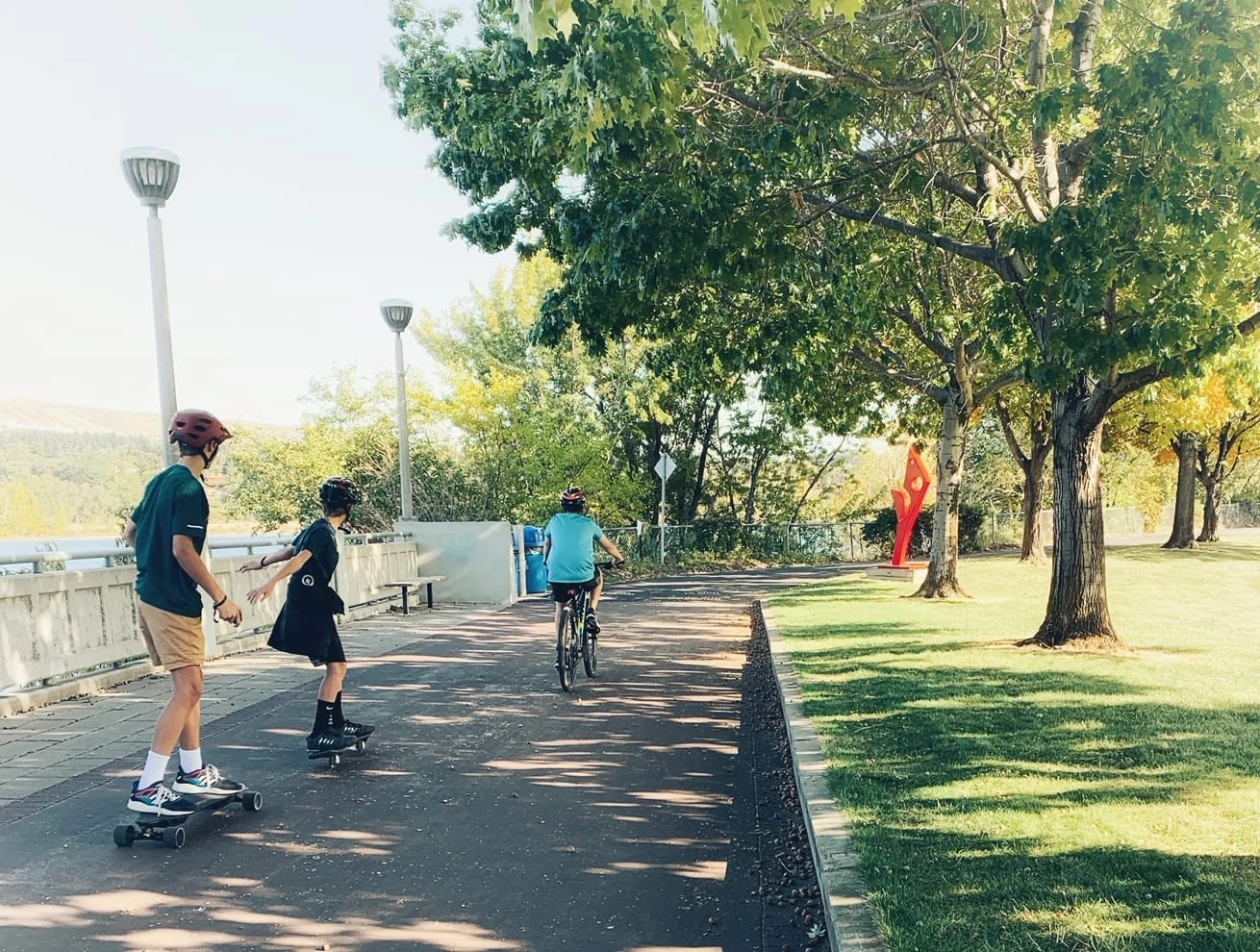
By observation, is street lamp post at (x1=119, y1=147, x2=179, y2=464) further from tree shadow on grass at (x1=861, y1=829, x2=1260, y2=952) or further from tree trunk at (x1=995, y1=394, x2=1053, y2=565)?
tree trunk at (x1=995, y1=394, x2=1053, y2=565)

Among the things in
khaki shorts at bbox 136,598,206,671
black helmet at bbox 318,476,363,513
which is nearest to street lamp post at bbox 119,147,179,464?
black helmet at bbox 318,476,363,513

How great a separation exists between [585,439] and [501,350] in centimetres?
1022

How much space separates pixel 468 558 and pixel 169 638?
13.7 m

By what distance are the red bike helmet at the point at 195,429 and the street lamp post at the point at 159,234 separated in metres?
4.66

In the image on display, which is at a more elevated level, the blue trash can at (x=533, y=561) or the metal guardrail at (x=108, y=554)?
the metal guardrail at (x=108, y=554)

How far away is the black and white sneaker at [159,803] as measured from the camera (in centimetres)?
521

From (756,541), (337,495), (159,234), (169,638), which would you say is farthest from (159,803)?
(756,541)

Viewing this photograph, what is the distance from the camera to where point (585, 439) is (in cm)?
2784

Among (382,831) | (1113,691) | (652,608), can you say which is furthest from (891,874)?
(652,608)

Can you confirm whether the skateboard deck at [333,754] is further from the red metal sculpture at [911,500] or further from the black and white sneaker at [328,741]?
the red metal sculpture at [911,500]

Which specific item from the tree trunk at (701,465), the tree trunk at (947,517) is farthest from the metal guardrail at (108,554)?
the tree trunk at (701,465)

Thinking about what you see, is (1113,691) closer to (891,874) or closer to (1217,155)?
(1217,155)

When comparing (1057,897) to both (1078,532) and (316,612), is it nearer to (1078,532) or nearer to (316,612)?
(316,612)

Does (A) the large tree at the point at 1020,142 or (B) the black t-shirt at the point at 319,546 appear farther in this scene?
(A) the large tree at the point at 1020,142
